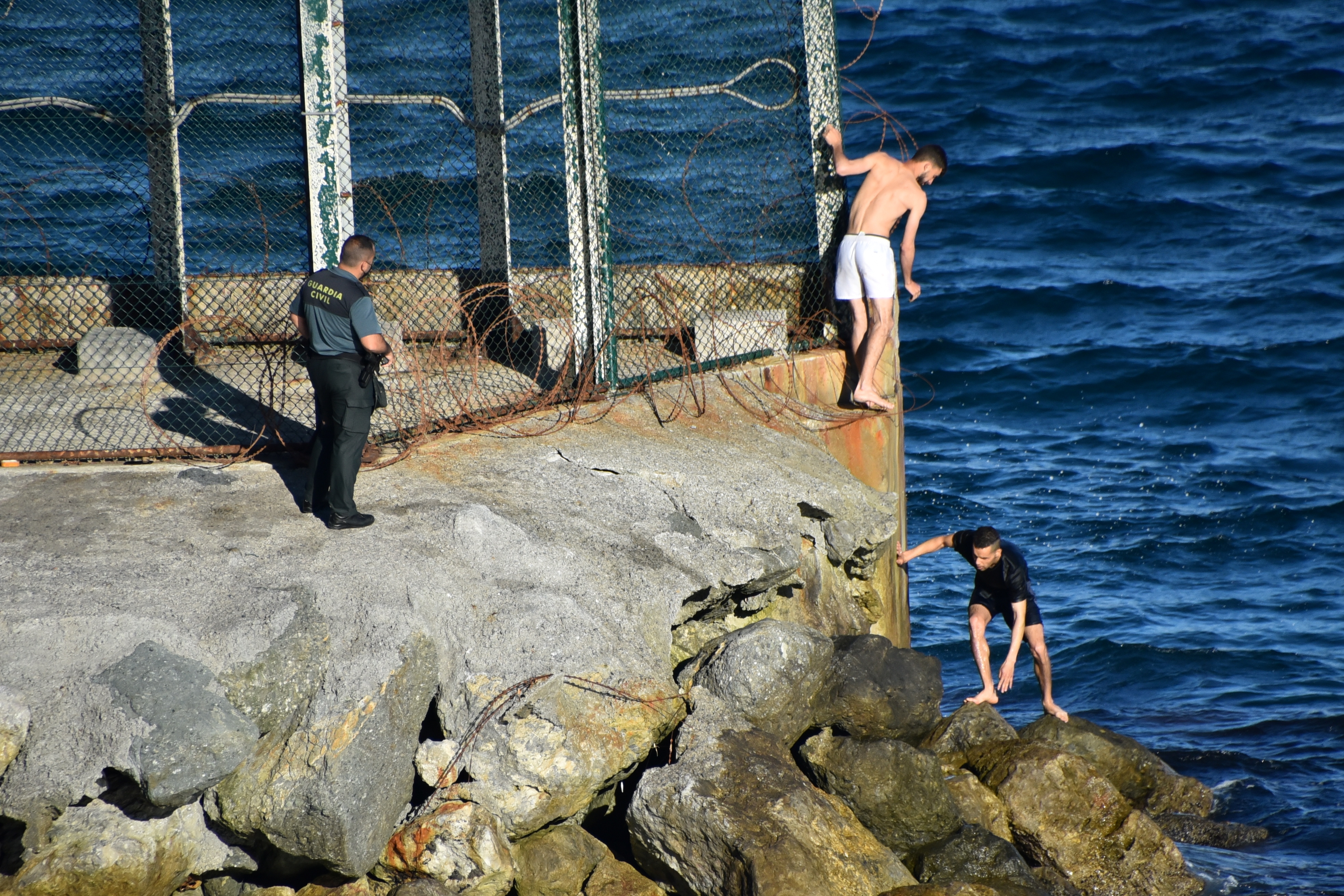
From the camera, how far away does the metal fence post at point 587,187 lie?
7605mm

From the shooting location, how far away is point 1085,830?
6828 millimetres

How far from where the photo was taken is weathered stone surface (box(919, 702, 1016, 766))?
724cm

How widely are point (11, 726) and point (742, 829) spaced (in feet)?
10.0

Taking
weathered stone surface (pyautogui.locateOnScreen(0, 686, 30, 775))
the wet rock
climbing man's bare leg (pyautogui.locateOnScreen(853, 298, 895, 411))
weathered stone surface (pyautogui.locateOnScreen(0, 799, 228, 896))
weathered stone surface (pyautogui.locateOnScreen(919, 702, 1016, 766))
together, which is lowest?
the wet rock

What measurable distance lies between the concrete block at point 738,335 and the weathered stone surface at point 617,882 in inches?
156

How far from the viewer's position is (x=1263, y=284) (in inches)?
701

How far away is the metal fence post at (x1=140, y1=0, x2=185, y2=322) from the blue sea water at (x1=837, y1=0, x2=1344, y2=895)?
730 centimetres

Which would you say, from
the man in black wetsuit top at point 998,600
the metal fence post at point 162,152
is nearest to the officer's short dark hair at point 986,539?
the man in black wetsuit top at point 998,600

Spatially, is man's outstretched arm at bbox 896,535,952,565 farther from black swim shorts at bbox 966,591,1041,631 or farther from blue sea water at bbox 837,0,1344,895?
blue sea water at bbox 837,0,1344,895

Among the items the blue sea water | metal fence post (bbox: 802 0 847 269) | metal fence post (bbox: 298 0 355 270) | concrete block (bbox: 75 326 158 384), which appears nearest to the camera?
metal fence post (bbox: 298 0 355 270)

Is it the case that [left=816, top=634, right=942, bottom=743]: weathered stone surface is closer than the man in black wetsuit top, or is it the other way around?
[left=816, top=634, right=942, bottom=743]: weathered stone surface

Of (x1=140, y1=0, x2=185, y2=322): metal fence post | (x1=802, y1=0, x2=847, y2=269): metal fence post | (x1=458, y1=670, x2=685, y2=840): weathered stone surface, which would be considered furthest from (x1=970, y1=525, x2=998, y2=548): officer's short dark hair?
(x1=140, y1=0, x2=185, y2=322): metal fence post

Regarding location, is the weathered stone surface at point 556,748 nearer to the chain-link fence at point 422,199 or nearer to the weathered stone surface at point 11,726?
the weathered stone surface at point 11,726

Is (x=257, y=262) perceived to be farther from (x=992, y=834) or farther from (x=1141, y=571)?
(x=1141, y=571)
